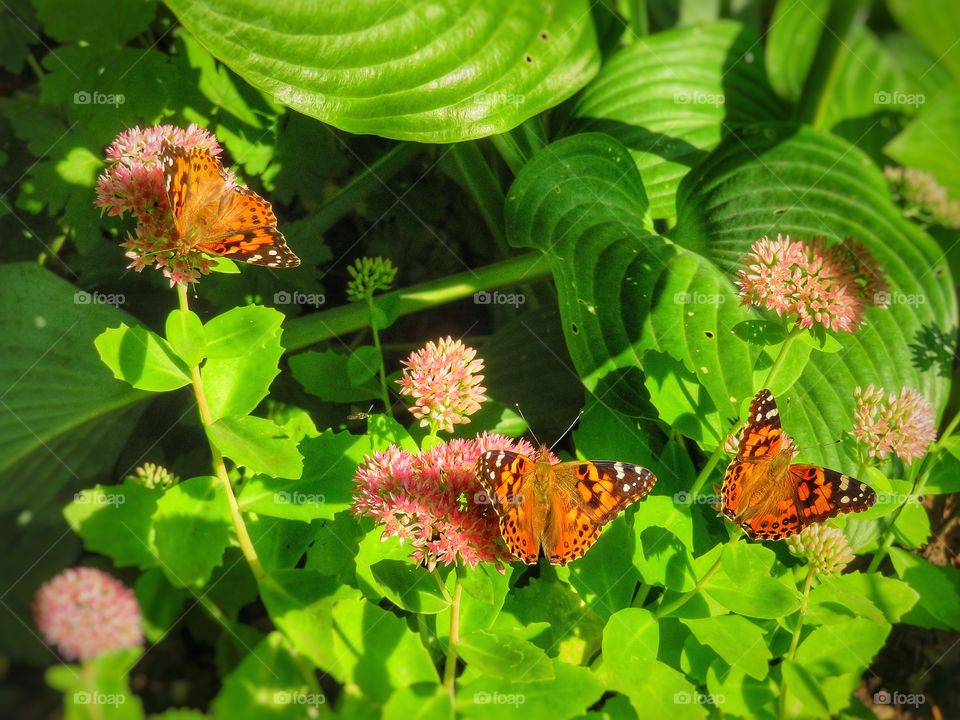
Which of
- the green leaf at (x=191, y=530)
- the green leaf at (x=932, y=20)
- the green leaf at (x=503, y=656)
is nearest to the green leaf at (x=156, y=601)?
the green leaf at (x=191, y=530)

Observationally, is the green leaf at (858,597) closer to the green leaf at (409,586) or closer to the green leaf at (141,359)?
the green leaf at (409,586)

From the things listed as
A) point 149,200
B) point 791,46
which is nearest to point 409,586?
point 149,200

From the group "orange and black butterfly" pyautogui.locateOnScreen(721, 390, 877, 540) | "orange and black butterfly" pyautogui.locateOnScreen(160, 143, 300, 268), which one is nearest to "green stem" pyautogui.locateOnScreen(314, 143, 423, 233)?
"orange and black butterfly" pyautogui.locateOnScreen(160, 143, 300, 268)

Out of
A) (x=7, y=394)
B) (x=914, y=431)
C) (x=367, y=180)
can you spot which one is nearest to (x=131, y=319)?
(x=7, y=394)

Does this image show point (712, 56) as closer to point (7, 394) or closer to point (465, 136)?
point (465, 136)

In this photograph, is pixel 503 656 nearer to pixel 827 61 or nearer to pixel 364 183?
pixel 364 183

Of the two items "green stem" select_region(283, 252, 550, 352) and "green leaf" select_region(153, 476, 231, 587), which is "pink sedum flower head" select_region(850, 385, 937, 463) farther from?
"green leaf" select_region(153, 476, 231, 587)

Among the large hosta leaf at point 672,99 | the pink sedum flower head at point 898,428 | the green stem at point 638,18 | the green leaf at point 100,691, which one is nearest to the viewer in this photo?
the green leaf at point 100,691
